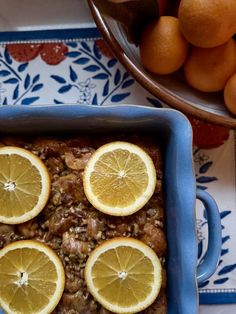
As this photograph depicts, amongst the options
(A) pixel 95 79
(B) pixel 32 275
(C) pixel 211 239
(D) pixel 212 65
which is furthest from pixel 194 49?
(B) pixel 32 275

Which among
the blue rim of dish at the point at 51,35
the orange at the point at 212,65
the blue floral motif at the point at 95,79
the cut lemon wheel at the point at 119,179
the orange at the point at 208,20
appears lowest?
the cut lemon wheel at the point at 119,179

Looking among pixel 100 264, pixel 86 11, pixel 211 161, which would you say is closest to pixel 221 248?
pixel 211 161

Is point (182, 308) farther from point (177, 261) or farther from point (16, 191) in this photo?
point (16, 191)

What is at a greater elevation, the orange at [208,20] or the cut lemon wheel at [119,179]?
the orange at [208,20]

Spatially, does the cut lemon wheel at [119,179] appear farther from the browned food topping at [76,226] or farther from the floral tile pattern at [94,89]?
the floral tile pattern at [94,89]

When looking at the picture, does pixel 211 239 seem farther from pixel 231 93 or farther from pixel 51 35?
pixel 51 35

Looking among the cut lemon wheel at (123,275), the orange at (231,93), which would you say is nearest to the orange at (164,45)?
the orange at (231,93)
